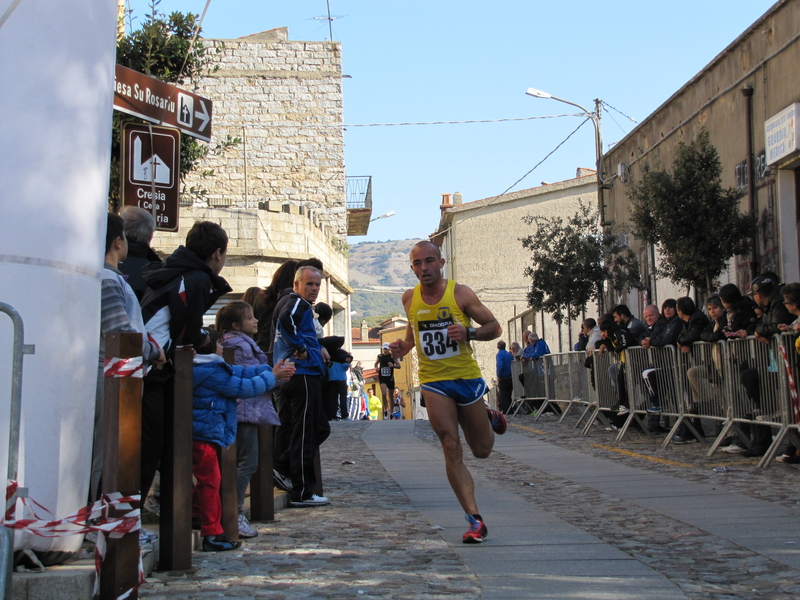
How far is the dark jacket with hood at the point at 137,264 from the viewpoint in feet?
18.3

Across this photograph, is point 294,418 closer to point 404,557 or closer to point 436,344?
point 436,344

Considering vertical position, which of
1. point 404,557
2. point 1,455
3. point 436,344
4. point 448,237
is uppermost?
point 448,237

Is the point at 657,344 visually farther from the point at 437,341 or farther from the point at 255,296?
the point at 437,341

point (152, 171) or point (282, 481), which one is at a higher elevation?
point (152, 171)

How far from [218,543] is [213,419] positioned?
28.3 inches

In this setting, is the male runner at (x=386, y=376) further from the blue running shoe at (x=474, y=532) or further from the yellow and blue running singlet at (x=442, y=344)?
the blue running shoe at (x=474, y=532)

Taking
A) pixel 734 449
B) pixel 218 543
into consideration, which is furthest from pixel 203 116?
pixel 734 449

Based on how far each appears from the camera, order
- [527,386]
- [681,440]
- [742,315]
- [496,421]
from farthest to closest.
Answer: [527,386] → [681,440] → [742,315] → [496,421]

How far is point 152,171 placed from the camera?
841cm

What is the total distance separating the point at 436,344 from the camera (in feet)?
20.5

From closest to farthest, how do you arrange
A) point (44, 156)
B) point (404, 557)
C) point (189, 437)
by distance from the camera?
point (44, 156) < point (189, 437) < point (404, 557)

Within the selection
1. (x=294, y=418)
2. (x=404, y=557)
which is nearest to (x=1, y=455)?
(x=404, y=557)

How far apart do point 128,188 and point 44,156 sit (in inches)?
165

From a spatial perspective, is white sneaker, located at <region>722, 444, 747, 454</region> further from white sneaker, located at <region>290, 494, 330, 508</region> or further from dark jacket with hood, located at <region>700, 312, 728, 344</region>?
white sneaker, located at <region>290, 494, 330, 508</region>
